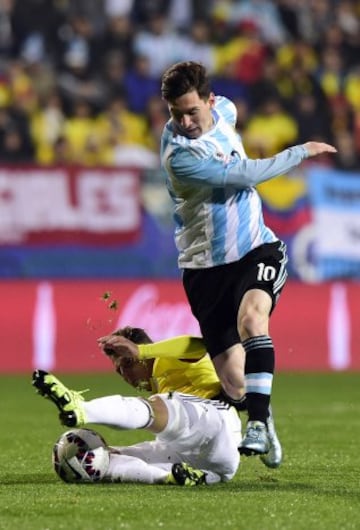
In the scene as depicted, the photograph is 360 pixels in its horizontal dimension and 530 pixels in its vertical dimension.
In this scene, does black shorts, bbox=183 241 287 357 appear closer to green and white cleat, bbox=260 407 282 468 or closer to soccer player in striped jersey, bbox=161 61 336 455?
soccer player in striped jersey, bbox=161 61 336 455

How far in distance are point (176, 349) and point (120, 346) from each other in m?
0.34

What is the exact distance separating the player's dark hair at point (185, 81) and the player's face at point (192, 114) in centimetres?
3

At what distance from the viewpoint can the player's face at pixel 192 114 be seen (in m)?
7.12

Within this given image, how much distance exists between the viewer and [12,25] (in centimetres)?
1755

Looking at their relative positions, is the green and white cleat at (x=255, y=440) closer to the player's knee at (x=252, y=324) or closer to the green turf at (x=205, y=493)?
the green turf at (x=205, y=493)

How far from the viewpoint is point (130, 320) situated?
14.3 meters

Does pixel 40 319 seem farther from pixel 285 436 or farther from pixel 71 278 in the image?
pixel 285 436

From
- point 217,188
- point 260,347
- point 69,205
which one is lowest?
point 260,347

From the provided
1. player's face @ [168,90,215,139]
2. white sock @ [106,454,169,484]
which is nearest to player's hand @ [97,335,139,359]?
white sock @ [106,454,169,484]

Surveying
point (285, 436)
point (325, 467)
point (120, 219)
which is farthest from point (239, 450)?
point (120, 219)

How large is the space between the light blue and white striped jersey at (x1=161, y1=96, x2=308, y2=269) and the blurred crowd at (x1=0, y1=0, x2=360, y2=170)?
25.6ft

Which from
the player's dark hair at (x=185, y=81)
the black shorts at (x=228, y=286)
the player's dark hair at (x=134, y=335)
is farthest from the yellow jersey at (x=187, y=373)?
the player's dark hair at (x=185, y=81)

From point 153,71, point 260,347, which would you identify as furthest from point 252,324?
point 153,71

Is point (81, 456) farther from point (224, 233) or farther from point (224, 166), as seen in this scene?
point (224, 166)
